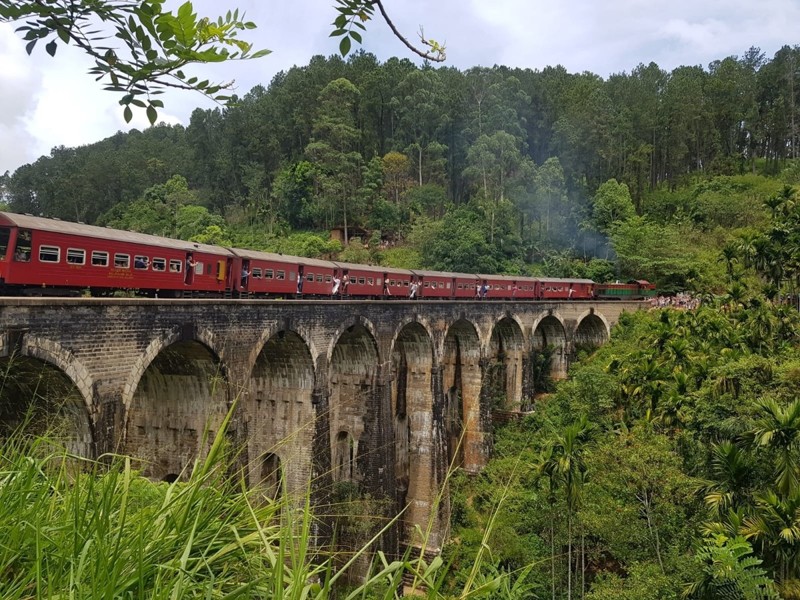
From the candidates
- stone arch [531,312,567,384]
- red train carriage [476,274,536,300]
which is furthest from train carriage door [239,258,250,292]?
Answer: stone arch [531,312,567,384]

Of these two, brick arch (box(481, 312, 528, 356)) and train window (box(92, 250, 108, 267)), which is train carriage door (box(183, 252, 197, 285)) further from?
brick arch (box(481, 312, 528, 356))

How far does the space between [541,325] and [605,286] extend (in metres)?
7.80

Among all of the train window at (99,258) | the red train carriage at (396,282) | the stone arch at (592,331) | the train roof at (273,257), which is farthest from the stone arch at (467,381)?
the train window at (99,258)

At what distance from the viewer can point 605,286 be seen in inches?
1652

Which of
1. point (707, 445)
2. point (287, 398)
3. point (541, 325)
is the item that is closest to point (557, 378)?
point (541, 325)

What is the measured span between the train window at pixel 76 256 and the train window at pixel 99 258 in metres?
0.23

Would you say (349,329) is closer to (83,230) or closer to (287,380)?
(287,380)

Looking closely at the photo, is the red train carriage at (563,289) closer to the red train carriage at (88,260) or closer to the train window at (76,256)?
the red train carriage at (88,260)

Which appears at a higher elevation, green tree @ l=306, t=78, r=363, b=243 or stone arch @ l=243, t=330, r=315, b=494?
green tree @ l=306, t=78, r=363, b=243

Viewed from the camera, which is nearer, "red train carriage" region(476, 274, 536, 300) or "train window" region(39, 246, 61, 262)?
"train window" region(39, 246, 61, 262)

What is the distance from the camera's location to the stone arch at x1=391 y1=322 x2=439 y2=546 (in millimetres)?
25797

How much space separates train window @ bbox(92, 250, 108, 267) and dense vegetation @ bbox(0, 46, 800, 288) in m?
35.1

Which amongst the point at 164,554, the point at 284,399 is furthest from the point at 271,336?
the point at 164,554

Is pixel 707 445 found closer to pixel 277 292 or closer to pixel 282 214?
pixel 277 292
